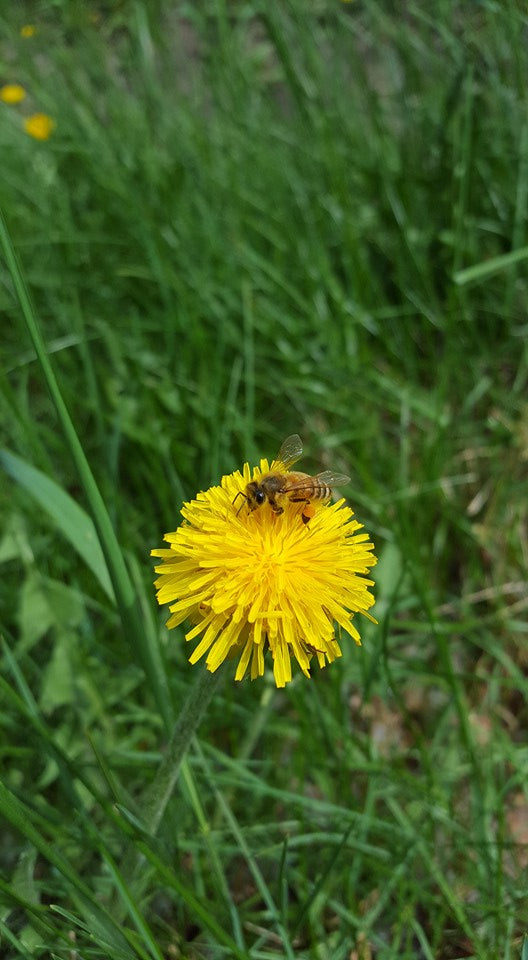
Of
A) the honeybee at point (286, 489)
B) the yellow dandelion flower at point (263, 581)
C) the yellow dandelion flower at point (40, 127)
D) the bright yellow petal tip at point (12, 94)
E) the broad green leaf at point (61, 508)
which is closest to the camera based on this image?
the yellow dandelion flower at point (263, 581)

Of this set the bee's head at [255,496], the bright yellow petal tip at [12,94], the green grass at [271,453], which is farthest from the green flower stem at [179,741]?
the bright yellow petal tip at [12,94]

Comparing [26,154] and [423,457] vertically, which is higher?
[26,154]

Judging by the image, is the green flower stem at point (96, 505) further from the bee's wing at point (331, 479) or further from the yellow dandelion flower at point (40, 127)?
the yellow dandelion flower at point (40, 127)

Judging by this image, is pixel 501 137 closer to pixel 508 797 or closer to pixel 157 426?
pixel 157 426

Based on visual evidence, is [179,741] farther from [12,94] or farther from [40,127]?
[12,94]

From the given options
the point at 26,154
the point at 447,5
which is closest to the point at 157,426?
the point at 447,5
